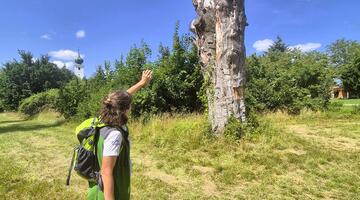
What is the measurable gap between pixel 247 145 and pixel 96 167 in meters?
6.04

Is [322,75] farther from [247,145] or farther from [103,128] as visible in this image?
[103,128]

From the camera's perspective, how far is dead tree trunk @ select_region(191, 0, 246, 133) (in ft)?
29.2

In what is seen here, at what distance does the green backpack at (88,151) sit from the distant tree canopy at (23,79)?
33297 millimetres

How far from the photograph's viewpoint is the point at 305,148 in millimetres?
8422

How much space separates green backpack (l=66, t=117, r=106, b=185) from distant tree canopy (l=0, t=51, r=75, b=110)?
109 ft

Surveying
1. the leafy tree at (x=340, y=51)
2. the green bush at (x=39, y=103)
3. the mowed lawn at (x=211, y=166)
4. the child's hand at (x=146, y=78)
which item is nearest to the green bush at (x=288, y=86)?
the mowed lawn at (x=211, y=166)

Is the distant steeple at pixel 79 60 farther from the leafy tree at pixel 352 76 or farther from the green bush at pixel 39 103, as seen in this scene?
the leafy tree at pixel 352 76

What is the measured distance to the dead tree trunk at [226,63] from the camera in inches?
351

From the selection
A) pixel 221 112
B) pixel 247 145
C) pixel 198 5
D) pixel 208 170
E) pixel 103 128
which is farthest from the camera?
pixel 198 5

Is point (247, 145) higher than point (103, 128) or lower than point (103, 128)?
lower

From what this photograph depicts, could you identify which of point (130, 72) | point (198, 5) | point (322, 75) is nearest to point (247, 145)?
point (198, 5)

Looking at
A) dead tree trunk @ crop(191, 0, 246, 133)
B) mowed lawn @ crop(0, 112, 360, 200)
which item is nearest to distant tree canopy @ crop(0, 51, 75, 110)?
mowed lawn @ crop(0, 112, 360, 200)

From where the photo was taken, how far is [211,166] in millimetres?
7141

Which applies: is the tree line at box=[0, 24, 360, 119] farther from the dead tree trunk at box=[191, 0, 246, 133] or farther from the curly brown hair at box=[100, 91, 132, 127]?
the curly brown hair at box=[100, 91, 132, 127]
